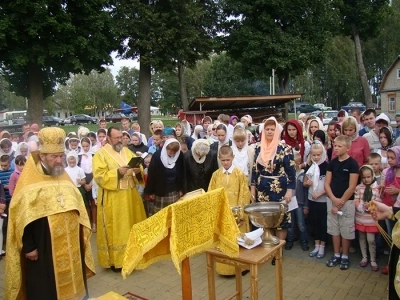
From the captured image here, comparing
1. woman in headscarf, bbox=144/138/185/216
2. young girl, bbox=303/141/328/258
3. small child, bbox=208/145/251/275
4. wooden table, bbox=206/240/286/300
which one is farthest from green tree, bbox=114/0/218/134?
wooden table, bbox=206/240/286/300

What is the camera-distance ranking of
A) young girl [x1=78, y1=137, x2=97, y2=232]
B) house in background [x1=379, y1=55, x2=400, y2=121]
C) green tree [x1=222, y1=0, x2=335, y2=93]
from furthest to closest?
house in background [x1=379, y1=55, x2=400, y2=121], green tree [x1=222, y1=0, x2=335, y2=93], young girl [x1=78, y1=137, x2=97, y2=232]

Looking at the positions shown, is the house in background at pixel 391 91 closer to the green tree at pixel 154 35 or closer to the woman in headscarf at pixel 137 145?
the green tree at pixel 154 35

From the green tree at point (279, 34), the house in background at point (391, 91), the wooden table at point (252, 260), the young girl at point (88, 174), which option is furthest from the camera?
the house in background at point (391, 91)

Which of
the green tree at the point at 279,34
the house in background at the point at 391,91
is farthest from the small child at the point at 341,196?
the house in background at the point at 391,91

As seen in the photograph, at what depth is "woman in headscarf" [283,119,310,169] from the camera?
5852mm

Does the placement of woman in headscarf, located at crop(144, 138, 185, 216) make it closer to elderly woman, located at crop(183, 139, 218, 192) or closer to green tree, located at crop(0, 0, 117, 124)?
elderly woman, located at crop(183, 139, 218, 192)

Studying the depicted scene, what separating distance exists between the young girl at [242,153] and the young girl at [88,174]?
2988 mm

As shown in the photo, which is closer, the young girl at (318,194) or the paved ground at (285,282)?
the paved ground at (285,282)

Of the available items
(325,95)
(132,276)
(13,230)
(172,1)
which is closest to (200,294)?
(132,276)

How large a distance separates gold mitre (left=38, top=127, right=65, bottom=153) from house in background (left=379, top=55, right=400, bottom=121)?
4312 centimetres

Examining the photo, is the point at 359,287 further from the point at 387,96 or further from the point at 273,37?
the point at 387,96

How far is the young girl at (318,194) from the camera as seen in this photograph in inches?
210

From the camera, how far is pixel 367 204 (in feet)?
15.5

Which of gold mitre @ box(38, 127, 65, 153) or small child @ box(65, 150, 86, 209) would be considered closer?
gold mitre @ box(38, 127, 65, 153)
